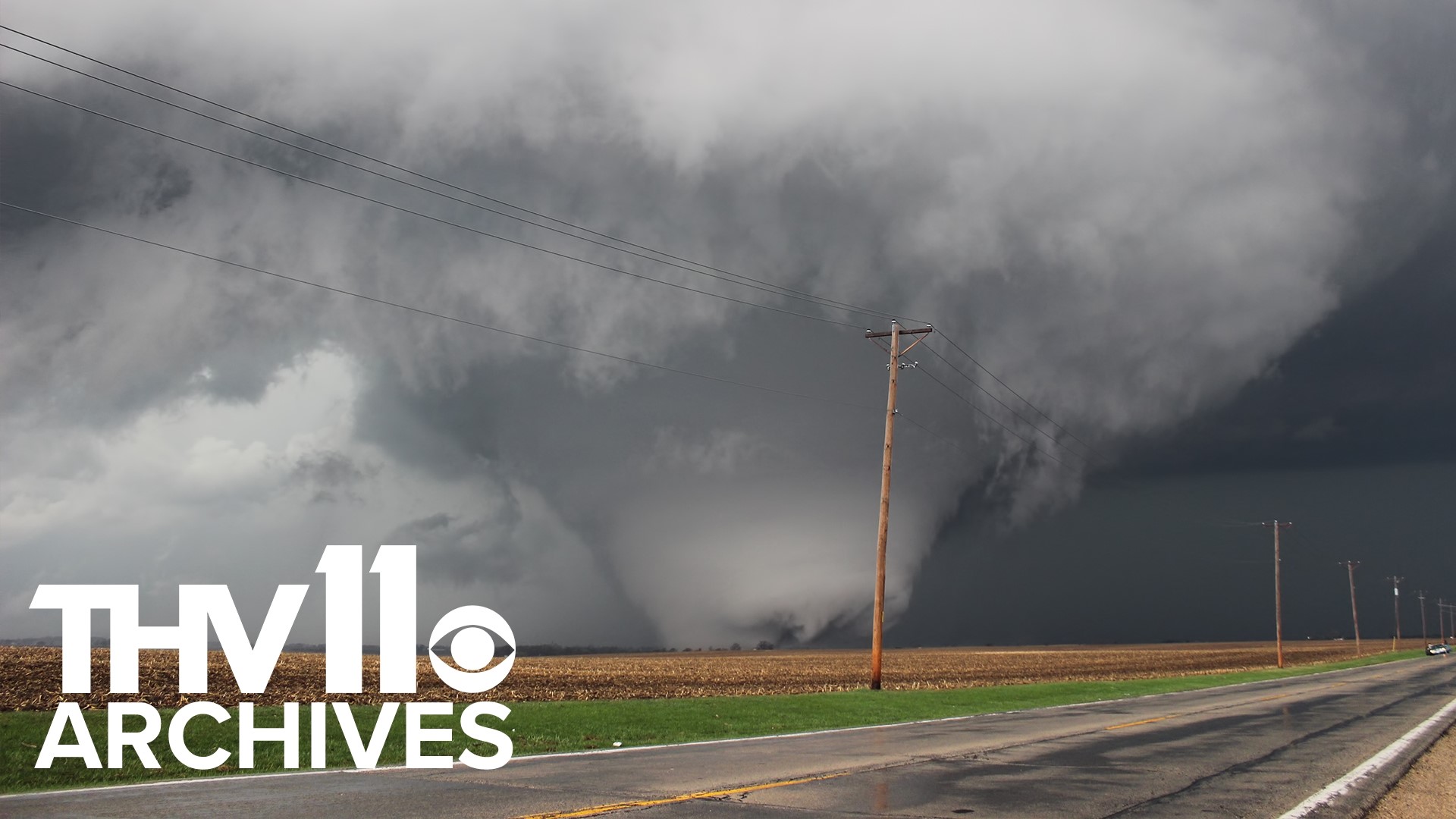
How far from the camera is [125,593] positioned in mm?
23766

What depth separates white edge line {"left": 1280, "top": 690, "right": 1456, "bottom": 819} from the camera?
10.7 meters

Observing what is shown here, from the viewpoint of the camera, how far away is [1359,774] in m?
13.8

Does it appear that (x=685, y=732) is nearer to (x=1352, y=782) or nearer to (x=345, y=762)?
(x=345, y=762)

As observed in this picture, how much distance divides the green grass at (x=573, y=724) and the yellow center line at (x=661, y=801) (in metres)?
6.04

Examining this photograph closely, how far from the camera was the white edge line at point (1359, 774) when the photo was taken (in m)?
10.7

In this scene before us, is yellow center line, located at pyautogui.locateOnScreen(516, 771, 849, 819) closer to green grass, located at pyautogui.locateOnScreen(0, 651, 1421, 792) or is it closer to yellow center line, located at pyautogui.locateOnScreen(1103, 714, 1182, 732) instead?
green grass, located at pyautogui.locateOnScreen(0, 651, 1421, 792)

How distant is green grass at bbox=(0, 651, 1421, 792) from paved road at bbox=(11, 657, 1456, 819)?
1985 mm

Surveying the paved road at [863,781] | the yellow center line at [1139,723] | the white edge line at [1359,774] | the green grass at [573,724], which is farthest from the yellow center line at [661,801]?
the yellow center line at [1139,723]

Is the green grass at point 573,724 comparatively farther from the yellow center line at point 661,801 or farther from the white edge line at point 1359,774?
the white edge line at point 1359,774

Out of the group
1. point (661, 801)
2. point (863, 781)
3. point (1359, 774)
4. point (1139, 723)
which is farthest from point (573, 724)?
point (1359, 774)

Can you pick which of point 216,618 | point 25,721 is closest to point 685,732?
point 216,618

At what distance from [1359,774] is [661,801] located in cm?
Result: 1021

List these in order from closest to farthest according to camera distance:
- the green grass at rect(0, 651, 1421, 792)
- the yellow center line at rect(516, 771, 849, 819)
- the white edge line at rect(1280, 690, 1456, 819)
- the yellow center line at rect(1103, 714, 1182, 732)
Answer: the yellow center line at rect(516, 771, 849, 819) < the white edge line at rect(1280, 690, 1456, 819) < the green grass at rect(0, 651, 1421, 792) < the yellow center line at rect(1103, 714, 1182, 732)

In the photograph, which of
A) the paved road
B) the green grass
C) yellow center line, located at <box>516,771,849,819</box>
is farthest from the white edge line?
the green grass
